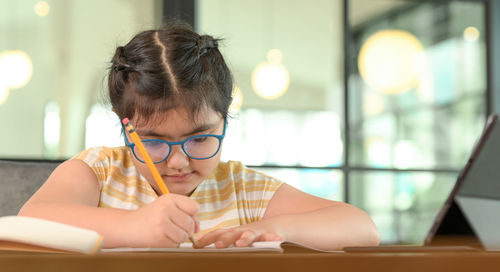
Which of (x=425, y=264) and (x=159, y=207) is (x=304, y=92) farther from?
(x=425, y=264)

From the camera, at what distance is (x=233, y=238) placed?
2.77 ft

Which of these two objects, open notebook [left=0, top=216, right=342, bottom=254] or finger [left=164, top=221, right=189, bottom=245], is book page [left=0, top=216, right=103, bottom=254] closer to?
open notebook [left=0, top=216, right=342, bottom=254]

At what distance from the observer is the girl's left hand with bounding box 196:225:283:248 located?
2.72ft

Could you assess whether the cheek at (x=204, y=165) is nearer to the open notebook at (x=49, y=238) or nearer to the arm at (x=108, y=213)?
the arm at (x=108, y=213)

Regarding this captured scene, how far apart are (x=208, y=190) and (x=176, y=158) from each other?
27 centimetres

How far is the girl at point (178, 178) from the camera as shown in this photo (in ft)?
3.00

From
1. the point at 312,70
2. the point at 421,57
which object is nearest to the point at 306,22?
the point at 312,70

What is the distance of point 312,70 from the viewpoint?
343 cm

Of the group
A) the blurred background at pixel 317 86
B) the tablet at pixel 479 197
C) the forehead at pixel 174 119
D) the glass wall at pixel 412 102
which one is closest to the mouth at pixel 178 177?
the forehead at pixel 174 119

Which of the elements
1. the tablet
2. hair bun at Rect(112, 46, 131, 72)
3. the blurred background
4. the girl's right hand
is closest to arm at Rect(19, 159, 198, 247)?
the girl's right hand

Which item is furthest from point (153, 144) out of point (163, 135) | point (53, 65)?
point (53, 65)

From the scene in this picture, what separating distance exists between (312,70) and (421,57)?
2.34ft

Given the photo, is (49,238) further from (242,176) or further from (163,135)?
(242,176)

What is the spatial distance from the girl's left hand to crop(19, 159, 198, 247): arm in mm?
31
